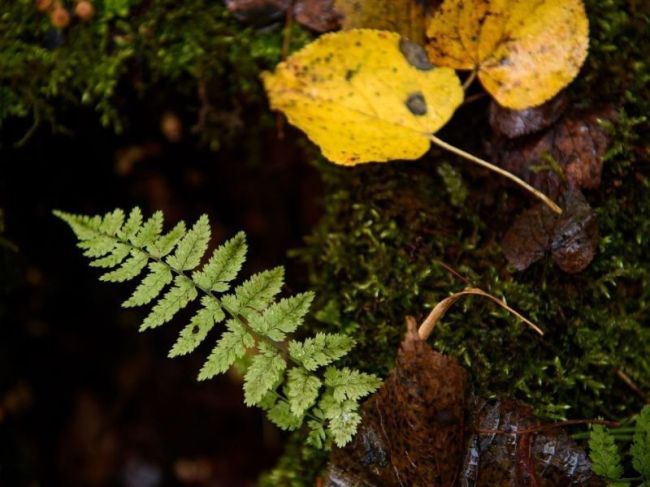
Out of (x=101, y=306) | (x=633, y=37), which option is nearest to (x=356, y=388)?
(x=633, y=37)

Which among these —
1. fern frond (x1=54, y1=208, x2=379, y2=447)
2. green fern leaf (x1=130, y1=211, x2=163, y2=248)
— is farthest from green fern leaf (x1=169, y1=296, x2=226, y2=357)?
green fern leaf (x1=130, y1=211, x2=163, y2=248)

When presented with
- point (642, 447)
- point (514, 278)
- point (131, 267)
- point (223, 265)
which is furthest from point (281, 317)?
point (642, 447)

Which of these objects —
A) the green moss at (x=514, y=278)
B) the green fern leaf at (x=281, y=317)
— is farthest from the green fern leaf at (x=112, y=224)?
the green moss at (x=514, y=278)

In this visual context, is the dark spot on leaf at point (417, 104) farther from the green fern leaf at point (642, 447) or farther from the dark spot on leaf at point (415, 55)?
the green fern leaf at point (642, 447)

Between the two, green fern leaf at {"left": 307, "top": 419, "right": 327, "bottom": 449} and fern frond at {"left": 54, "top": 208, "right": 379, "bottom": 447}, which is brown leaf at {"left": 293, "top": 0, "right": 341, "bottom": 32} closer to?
fern frond at {"left": 54, "top": 208, "right": 379, "bottom": 447}

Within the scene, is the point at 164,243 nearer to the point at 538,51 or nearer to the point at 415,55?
the point at 415,55
